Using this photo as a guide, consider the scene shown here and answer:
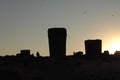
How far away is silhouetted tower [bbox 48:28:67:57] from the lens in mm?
24891

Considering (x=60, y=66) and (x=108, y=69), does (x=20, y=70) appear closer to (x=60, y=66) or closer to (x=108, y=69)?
(x=60, y=66)

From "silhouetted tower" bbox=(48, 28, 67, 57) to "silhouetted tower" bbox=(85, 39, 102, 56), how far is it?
5.82 ft

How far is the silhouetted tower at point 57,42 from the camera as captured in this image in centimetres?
2489

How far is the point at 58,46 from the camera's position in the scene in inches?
985

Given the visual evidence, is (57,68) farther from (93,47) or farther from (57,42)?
(93,47)

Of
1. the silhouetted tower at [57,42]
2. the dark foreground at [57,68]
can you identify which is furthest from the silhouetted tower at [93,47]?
the silhouetted tower at [57,42]

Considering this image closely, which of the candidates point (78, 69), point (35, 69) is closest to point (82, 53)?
point (78, 69)

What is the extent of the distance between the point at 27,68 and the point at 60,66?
2489 millimetres

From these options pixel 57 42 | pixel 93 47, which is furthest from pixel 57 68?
pixel 93 47

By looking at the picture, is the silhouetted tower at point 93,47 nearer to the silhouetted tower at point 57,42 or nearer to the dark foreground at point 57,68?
the dark foreground at point 57,68

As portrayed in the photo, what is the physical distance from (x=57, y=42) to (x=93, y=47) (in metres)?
2.69

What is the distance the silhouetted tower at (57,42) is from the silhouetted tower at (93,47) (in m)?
1.77

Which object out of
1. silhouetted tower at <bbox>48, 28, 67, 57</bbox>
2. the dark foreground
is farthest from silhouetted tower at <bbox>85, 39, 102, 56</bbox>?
silhouetted tower at <bbox>48, 28, 67, 57</bbox>

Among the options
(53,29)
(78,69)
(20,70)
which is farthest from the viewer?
(53,29)
